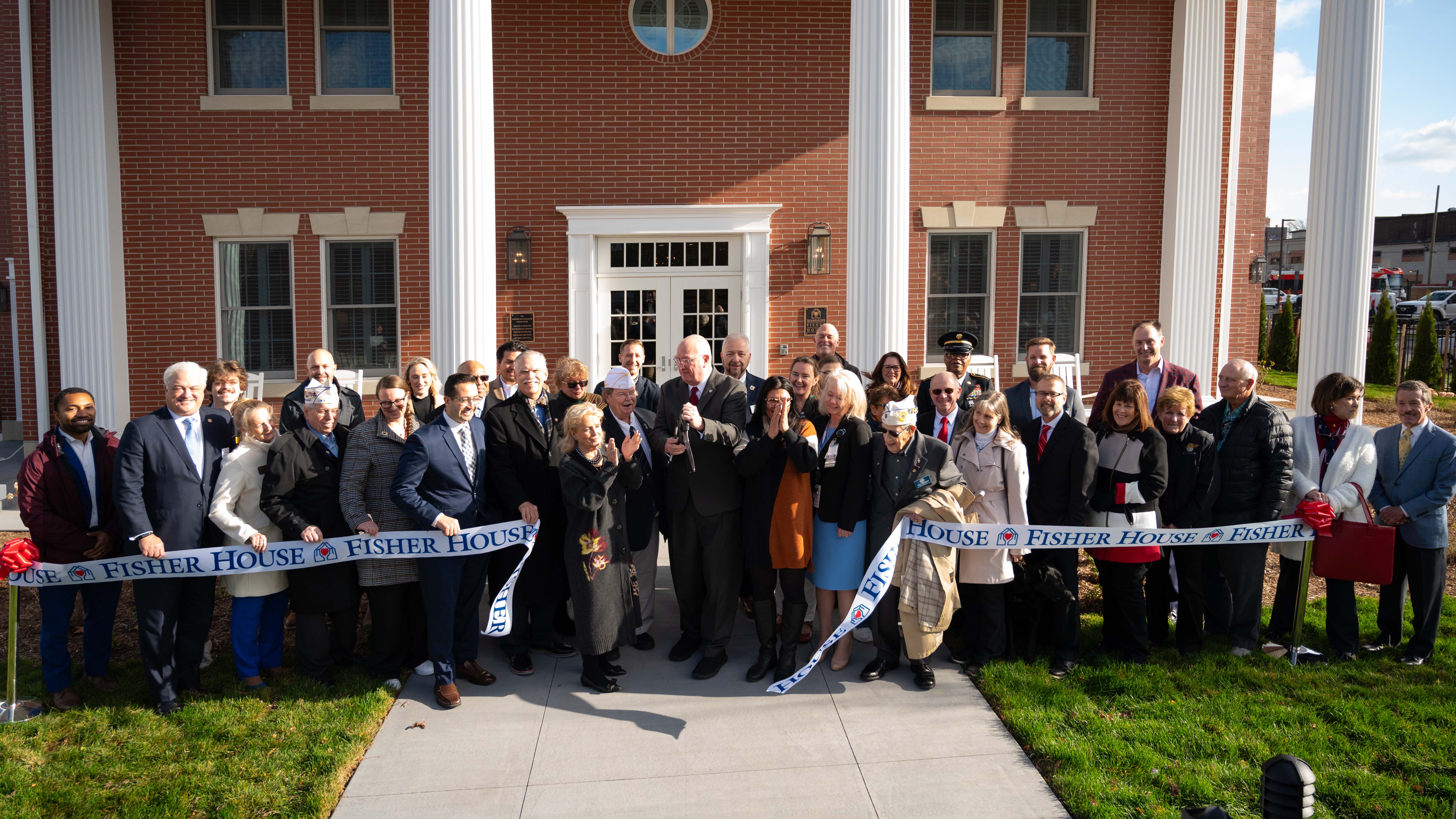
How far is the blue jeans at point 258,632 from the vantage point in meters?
5.36

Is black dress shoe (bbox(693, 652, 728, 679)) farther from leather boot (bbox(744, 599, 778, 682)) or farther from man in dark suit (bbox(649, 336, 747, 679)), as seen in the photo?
leather boot (bbox(744, 599, 778, 682))

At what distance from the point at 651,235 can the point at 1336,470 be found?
793 centimetres

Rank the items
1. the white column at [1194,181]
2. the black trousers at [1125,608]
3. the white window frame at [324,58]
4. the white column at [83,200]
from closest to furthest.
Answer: the black trousers at [1125,608] < the white column at [83,200] < the white window frame at [324,58] < the white column at [1194,181]

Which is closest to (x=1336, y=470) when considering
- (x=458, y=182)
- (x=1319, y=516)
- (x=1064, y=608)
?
(x=1319, y=516)

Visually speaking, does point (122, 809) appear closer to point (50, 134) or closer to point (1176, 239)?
point (50, 134)

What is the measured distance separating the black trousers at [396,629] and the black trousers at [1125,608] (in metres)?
4.16

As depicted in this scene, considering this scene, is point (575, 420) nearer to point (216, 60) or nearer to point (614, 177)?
point (614, 177)

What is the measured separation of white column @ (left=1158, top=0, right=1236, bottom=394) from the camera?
38.3ft

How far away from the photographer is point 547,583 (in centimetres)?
588

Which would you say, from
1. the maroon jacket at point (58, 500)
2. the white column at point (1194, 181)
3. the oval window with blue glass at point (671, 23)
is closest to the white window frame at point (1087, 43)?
the white column at point (1194, 181)

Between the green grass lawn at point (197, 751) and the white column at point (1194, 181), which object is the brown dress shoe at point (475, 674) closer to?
the green grass lawn at point (197, 751)

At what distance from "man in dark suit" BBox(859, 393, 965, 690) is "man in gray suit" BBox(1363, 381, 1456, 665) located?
2824 mm

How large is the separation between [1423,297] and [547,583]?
54400 millimetres

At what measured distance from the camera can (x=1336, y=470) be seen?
5840 millimetres
